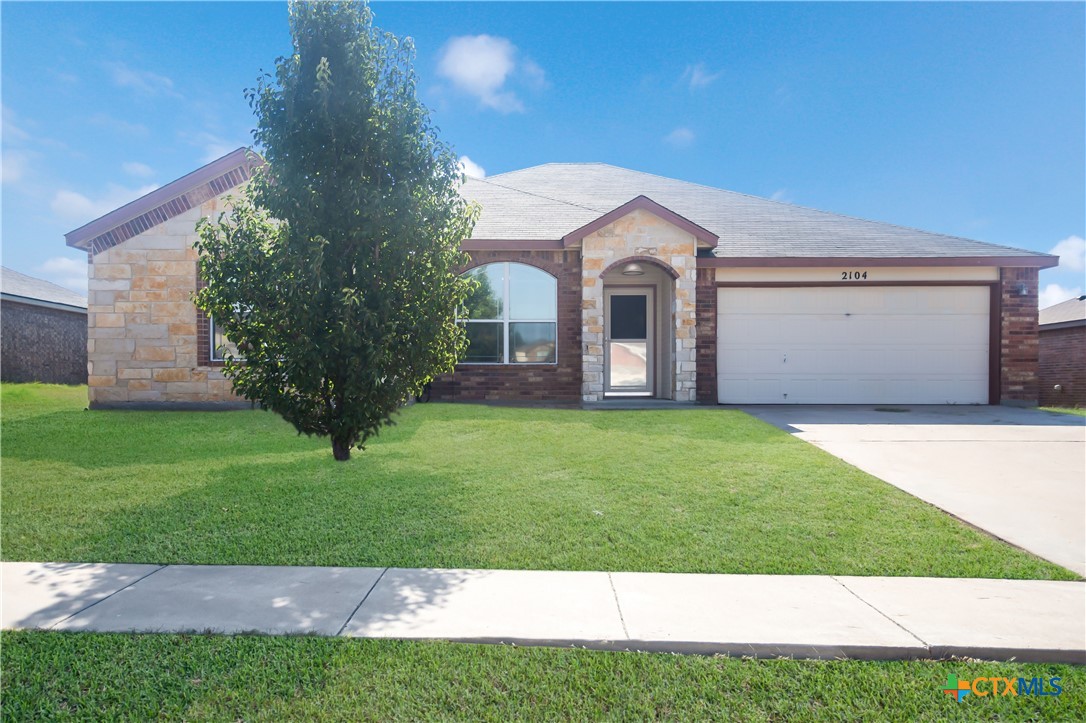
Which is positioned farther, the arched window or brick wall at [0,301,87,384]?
brick wall at [0,301,87,384]

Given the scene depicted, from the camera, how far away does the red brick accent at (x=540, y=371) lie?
11.8m

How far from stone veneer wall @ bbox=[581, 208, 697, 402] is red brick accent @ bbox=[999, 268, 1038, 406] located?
685 centimetres

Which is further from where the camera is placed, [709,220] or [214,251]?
[709,220]

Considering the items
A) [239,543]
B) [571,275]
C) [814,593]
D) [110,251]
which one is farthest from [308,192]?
[110,251]

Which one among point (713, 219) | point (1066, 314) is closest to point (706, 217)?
point (713, 219)

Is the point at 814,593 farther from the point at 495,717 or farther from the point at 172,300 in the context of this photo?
the point at 172,300

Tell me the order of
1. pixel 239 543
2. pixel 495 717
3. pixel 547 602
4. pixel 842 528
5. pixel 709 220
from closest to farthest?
pixel 495 717
pixel 547 602
pixel 239 543
pixel 842 528
pixel 709 220

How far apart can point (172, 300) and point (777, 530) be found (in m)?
11.7

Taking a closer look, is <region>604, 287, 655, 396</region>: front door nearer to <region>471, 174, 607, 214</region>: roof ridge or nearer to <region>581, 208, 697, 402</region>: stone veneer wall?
<region>471, 174, 607, 214</region>: roof ridge

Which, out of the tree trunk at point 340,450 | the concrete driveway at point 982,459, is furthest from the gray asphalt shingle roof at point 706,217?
the tree trunk at point 340,450

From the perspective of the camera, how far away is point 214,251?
5992 millimetres

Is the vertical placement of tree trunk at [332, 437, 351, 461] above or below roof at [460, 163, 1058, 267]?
below

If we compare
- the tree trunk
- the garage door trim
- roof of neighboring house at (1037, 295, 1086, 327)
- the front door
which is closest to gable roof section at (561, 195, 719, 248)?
the garage door trim

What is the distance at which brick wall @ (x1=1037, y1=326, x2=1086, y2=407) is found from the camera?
Answer: 16156mm
